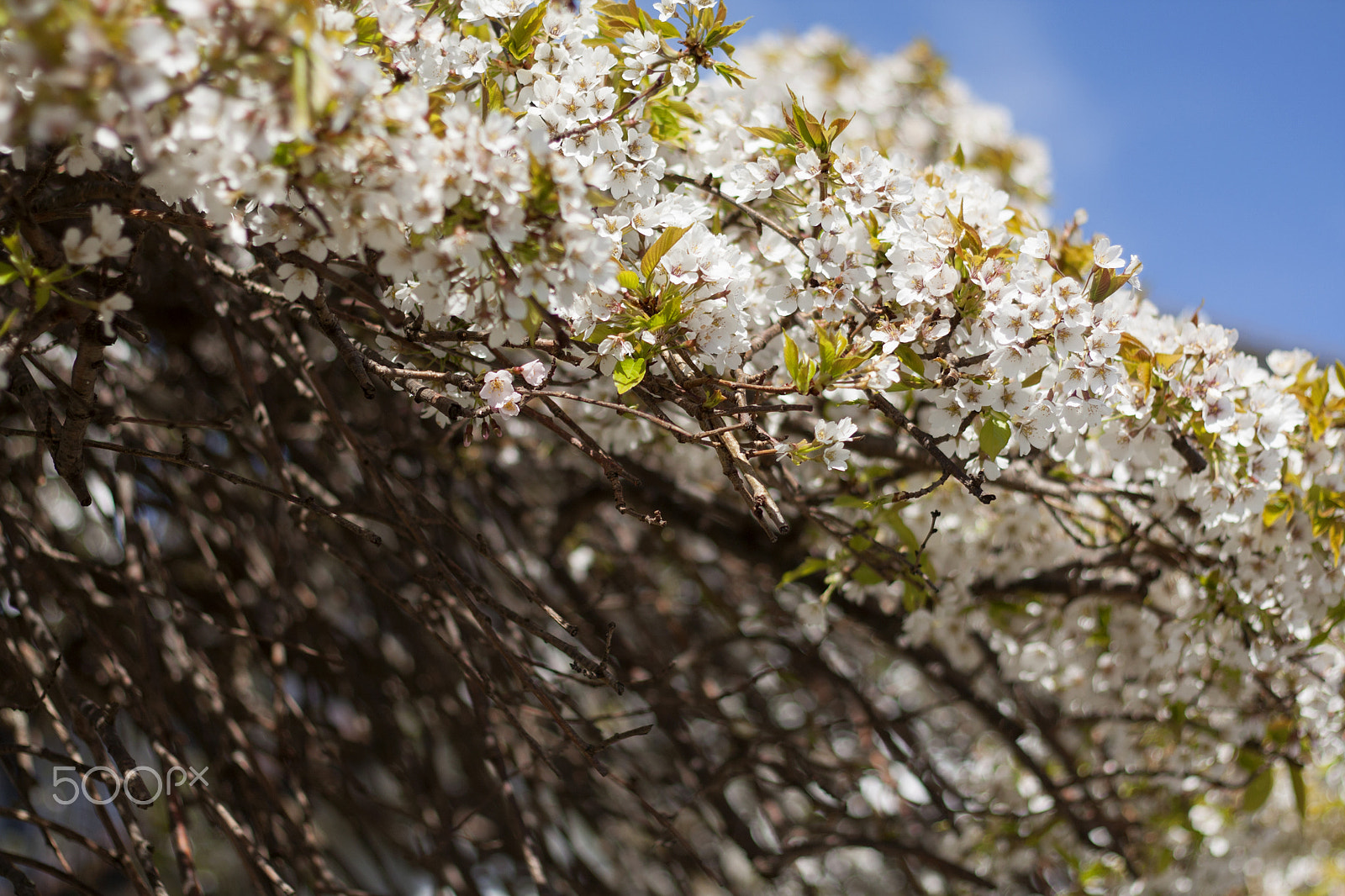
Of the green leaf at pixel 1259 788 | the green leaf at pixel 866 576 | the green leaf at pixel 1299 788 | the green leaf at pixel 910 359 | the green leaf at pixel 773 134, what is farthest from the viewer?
the green leaf at pixel 1259 788

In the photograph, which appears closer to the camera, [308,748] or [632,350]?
[632,350]

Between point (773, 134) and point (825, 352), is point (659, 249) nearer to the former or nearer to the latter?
point (825, 352)

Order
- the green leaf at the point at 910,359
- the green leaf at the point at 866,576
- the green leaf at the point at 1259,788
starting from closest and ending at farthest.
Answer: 1. the green leaf at the point at 910,359
2. the green leaf at the point at 866,576
3. the green leaf at the point at 1259,788

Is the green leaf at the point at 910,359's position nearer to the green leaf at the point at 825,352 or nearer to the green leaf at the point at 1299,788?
the green leaf at the point at 825,352

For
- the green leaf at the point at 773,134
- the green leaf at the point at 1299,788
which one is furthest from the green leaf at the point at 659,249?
the green leaf at the point at 1299,788

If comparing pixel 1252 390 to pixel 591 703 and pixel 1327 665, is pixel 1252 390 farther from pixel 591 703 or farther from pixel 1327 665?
pixel 591 703

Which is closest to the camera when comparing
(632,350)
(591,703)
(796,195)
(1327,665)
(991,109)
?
(632,350)

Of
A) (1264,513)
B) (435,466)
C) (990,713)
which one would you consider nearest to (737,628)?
A: (990,713)

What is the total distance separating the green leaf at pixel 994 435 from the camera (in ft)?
3.93

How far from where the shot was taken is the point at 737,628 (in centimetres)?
230

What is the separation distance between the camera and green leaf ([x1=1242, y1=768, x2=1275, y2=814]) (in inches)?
80.9

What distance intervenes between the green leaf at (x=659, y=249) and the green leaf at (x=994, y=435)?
1.67 feet

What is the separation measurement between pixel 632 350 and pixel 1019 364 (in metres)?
0.54

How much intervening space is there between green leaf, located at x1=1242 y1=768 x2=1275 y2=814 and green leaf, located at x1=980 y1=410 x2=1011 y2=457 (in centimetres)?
150
